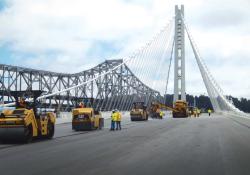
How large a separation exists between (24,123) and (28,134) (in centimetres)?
78

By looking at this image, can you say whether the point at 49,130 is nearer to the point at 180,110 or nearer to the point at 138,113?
the point at 138,113

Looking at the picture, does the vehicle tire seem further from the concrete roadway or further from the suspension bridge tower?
the suspension bridge tower

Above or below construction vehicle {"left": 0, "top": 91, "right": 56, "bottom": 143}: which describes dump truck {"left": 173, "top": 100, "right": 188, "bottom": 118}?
above

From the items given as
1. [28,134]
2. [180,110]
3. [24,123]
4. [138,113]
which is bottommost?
[28,134]

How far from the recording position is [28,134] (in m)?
20.8

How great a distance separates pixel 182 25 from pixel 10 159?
235 ft

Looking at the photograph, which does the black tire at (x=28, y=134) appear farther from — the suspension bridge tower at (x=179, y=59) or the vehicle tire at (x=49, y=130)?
the suspension bridge tower at (x=179, y=59)

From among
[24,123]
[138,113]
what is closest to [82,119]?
[24,123]

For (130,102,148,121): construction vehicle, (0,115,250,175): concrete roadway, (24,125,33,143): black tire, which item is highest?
(130,102,148,121): construction vehicle

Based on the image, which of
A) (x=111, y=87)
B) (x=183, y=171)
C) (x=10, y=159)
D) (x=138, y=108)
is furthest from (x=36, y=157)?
(x=111, y=87)

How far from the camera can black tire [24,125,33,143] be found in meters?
20.4

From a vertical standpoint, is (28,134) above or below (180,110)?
below

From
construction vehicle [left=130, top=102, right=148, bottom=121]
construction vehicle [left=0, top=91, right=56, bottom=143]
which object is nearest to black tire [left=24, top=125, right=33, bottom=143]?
construction vehicle [left=0, top=91, right=56, bottom=143]

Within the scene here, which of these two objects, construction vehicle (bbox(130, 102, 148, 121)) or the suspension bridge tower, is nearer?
construction vehicle (bbox(130, 102, 148, 121))
